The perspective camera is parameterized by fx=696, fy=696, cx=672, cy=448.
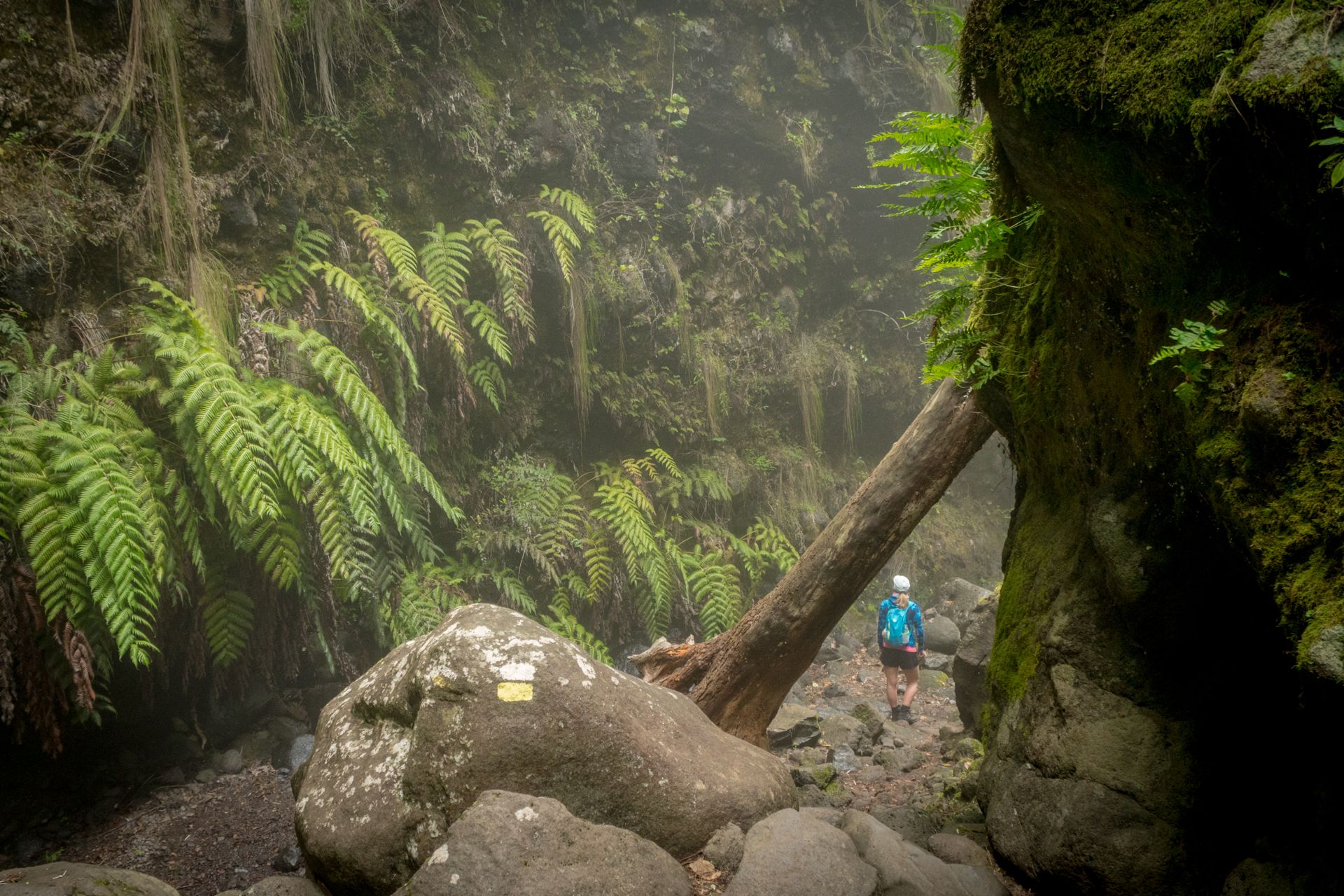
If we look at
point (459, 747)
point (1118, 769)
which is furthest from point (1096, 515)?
point (459, 747)

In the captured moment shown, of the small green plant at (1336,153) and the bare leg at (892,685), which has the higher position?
the small green plant at (1336,153)

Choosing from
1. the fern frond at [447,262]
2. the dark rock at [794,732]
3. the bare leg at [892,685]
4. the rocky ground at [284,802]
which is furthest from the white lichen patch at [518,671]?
the bare leg at [892,685]

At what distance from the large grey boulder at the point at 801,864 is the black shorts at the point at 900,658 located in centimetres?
423

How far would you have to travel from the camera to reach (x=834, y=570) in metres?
4.26

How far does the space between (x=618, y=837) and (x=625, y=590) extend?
3.96 meters

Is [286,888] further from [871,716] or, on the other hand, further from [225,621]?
[871,716]

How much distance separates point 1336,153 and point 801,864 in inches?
92.6

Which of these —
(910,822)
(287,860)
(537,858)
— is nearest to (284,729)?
(287,860)

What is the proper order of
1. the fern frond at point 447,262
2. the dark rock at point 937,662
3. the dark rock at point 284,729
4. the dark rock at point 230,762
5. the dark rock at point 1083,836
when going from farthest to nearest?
the dark rock at point 937,662
the fern frond at point 447,262
the dark rock at point 284,729
the dark rock at point 230,762
the dark rock at point 1083,836

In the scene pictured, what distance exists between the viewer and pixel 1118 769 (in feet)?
6.73

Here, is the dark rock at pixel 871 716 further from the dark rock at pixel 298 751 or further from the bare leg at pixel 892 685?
the dark rock at pixel 298 751

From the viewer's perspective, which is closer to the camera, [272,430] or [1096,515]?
[1096,515]

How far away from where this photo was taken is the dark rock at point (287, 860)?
3.65 meters

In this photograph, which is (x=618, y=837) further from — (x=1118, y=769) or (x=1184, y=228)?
(x=1184, y=228)
